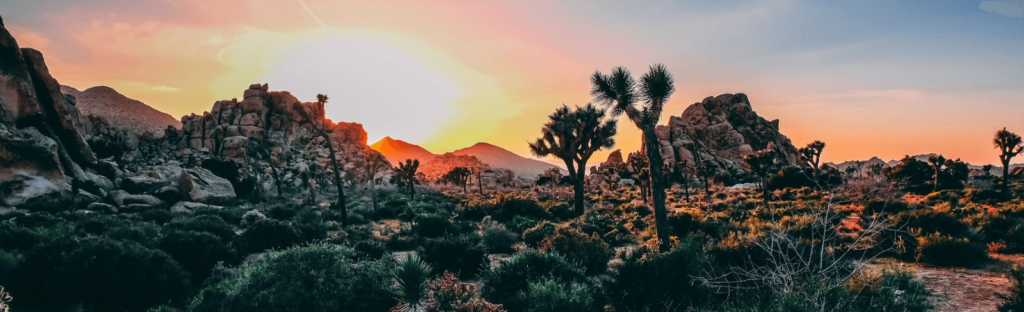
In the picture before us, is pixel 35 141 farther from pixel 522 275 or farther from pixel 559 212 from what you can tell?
pixel 522 275

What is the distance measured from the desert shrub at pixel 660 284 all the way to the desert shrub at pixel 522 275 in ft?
1.82

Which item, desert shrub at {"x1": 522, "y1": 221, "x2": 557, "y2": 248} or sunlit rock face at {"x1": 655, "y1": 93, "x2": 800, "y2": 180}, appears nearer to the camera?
desert shrub at {"x1": 522, "y1": 221, "x2": 557, "y2": 248}

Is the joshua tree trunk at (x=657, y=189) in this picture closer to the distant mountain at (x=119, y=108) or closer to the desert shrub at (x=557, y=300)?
the desert shrub at (x=557, y=300)

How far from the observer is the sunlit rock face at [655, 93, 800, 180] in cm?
7644

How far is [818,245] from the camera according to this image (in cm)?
1094

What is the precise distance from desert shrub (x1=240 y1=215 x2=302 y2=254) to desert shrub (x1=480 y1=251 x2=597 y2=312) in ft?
30.7

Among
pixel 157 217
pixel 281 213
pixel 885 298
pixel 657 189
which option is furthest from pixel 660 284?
pixel 157 217

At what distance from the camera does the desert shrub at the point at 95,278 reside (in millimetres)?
7613

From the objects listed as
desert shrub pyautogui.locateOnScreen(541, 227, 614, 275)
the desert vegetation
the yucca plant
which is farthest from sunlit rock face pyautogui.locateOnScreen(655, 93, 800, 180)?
the yucca plant

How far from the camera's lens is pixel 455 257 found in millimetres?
11008

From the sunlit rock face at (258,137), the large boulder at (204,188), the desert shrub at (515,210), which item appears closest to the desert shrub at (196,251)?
the desert shrub at (515,210)

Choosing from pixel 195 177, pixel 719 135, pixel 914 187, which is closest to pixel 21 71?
pixel 195 177

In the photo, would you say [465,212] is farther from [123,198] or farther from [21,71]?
[21,71]

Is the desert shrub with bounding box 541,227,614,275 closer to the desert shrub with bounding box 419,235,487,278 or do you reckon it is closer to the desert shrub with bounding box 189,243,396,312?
the desert shrub with bounding box 419,235,487,278
